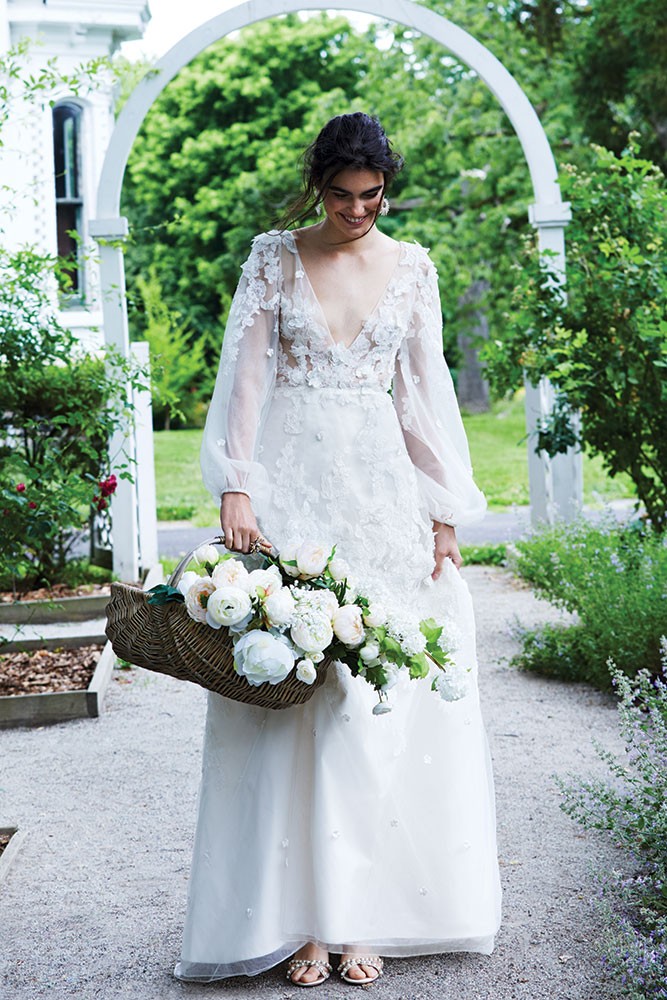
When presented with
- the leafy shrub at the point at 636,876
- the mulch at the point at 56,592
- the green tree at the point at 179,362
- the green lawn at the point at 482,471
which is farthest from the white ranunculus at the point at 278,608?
the green tree at the point at 179,362

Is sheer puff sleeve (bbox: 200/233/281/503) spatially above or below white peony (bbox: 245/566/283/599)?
above

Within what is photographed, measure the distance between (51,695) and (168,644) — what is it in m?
3.37

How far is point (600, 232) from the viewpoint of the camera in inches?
266

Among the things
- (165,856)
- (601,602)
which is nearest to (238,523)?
(165,856)

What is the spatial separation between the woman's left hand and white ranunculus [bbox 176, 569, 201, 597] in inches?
31.8

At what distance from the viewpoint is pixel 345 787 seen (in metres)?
2.97

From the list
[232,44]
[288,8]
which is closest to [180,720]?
[288,8]

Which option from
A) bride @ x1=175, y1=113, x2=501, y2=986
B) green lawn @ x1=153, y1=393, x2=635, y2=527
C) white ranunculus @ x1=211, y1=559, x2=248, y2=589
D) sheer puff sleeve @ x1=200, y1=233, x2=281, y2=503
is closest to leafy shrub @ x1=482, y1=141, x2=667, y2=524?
bride @ x1=175, y1=113, x2=501, y2=986

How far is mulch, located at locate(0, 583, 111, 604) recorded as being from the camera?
8.05m

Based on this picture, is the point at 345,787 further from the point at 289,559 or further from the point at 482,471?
the point at 482,471

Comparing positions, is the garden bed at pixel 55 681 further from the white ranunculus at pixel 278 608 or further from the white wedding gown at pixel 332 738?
the white ranunculus at pixel 278 608

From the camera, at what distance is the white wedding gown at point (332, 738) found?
2.94 meters

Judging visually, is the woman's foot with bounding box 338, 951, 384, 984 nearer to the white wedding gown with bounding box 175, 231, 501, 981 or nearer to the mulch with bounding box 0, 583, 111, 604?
the white wedding gown with bounding box 175, 231, 501, 981

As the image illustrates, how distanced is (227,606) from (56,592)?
591cm
